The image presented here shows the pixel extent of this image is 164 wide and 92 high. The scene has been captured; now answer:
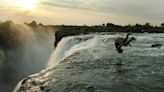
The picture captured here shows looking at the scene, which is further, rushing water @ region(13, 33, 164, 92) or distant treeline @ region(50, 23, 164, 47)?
distant treeline @ region(50, 23, 164, 47)

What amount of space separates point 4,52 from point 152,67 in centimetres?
4733

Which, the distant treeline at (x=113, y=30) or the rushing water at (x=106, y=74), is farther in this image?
the distant treeline at (x=113, y=30)

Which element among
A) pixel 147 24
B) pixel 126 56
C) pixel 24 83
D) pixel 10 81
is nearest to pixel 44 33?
pixel 147 24

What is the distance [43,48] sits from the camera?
259ft

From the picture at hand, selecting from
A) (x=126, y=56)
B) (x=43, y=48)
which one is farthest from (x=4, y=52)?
(x=126, y=56)

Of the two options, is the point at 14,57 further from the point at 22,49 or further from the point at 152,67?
the point at 152,67

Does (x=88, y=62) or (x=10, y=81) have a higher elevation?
(x=88, y=62)

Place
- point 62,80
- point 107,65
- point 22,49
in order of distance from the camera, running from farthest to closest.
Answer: point 22,49, point 107,65, point 62,80

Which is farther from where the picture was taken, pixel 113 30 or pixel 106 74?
pixel 113 30

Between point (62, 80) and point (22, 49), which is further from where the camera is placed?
point (22, 49)

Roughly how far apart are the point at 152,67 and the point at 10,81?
120 feet

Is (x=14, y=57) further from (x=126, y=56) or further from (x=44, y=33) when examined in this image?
(x=126, y=56)

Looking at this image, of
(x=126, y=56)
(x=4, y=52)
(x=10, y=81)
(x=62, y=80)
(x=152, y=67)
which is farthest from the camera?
(x=4, y=52)

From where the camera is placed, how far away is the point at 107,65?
75.8 ft
